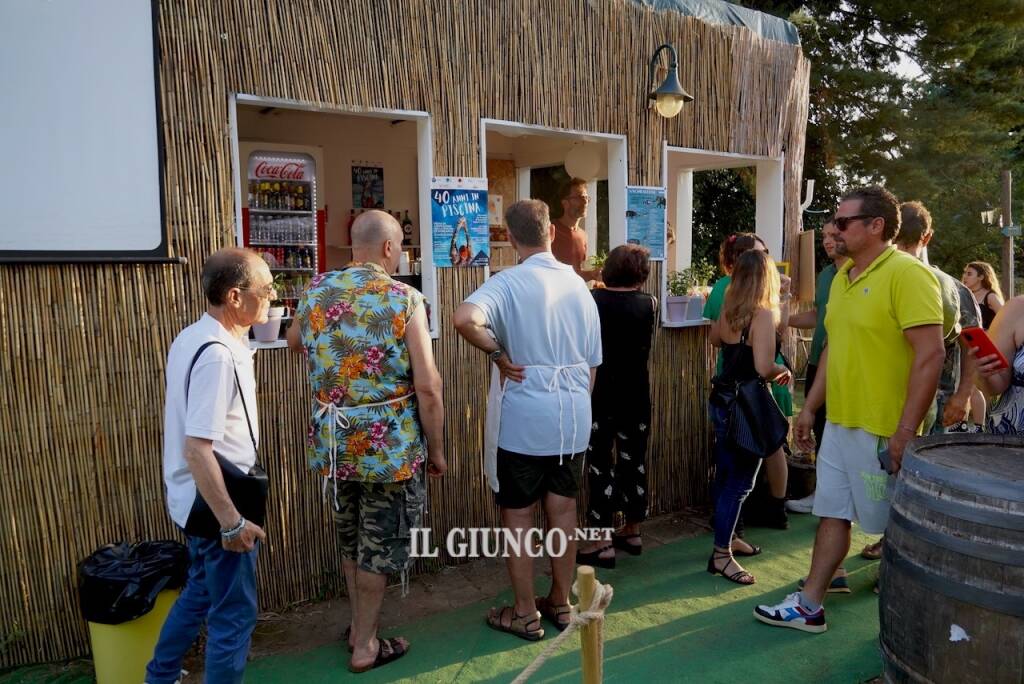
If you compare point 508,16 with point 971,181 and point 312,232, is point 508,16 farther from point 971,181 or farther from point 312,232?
point 971,181

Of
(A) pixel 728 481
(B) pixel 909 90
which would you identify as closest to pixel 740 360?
(A) pixel 728 481

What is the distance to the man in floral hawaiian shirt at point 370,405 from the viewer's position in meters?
3.03

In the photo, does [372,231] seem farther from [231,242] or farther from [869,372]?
[869,372]

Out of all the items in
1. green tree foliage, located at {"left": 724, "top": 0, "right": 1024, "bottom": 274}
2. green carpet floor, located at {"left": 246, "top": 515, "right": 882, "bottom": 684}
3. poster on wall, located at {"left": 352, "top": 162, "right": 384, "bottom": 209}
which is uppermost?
green tree foliage, located at {"left": 724, "top": 0, "right": 1024, "bottom": 274}

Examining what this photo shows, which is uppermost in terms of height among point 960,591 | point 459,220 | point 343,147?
point 343,147

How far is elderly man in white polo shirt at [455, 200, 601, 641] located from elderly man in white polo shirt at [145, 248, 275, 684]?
1002 millimetres

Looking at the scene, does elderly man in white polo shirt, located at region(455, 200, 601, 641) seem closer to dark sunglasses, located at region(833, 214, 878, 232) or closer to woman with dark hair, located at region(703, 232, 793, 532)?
dark sunglasses, located at region(833, 214, 878, 232)

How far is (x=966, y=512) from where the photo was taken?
2.45m

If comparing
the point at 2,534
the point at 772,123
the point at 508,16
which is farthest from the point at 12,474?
the point at 772,123

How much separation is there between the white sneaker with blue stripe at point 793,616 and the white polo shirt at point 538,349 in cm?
124

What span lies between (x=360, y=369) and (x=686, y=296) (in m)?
2.86

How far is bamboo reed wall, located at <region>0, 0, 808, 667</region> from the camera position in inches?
124

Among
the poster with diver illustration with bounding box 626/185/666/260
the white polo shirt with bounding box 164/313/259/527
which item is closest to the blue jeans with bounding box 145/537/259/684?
the white polo shirt with bounding box 164/313/259/527

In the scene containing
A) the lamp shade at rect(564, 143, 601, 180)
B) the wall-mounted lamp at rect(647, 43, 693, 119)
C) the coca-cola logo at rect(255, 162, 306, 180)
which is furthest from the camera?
the coca-cola logo at rect(255, 162, 306, 180)
